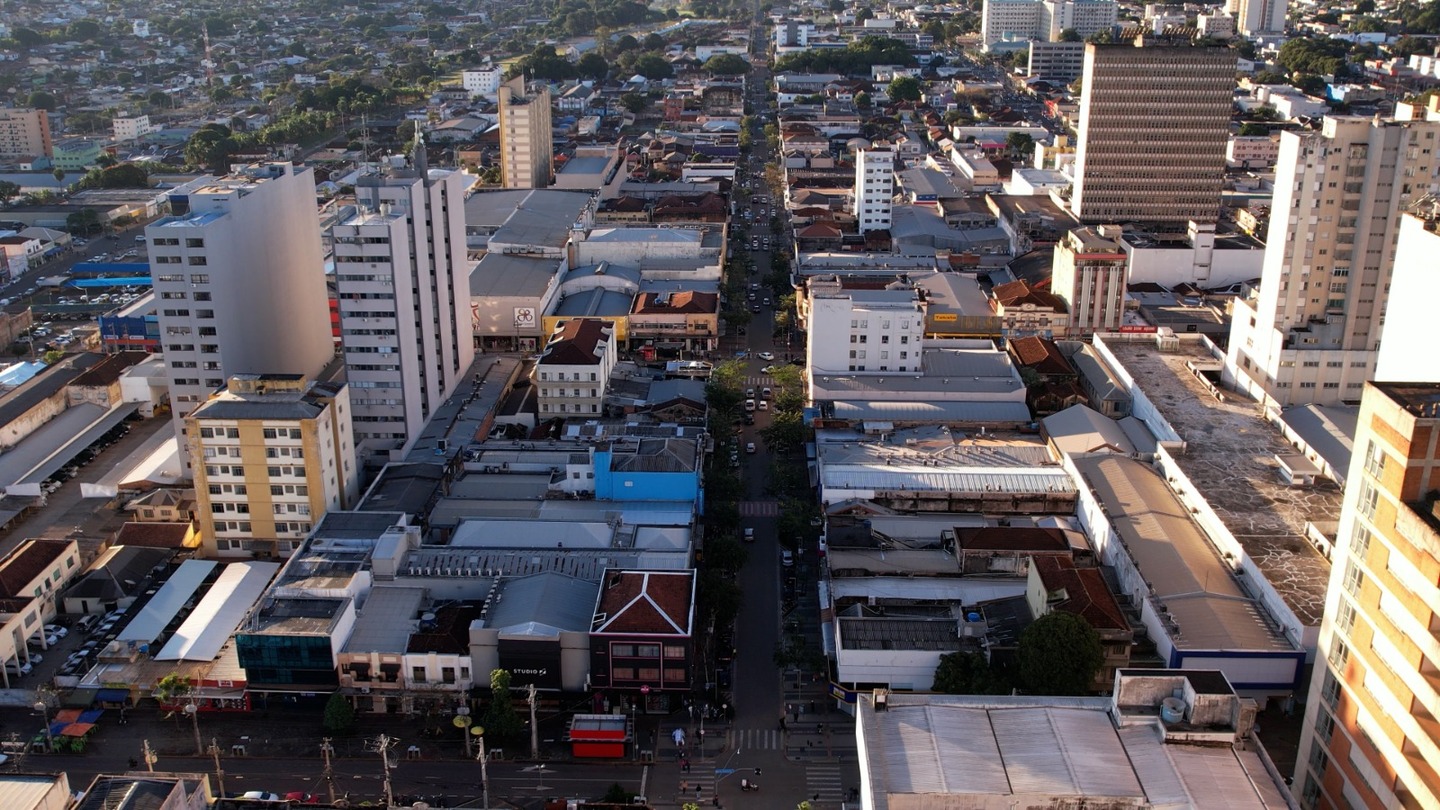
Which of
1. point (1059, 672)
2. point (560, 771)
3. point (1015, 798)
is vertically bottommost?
point (560, 771)

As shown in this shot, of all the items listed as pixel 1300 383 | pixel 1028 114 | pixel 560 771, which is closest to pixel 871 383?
pixel 1300 383

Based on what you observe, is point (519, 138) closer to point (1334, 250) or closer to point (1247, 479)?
point (1334, 250)

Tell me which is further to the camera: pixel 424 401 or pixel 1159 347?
pixel 1159 347

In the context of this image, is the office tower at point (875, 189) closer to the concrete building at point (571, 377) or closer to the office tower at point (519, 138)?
the office tower at point (519, 138)

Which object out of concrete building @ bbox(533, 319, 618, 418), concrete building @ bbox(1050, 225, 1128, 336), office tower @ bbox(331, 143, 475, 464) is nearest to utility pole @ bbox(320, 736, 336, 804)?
office tower @ bbox(331, 143, 475, 464)

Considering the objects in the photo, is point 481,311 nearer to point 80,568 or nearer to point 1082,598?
point 80,568

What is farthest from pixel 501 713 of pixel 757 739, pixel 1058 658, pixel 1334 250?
pixel 1334 250
